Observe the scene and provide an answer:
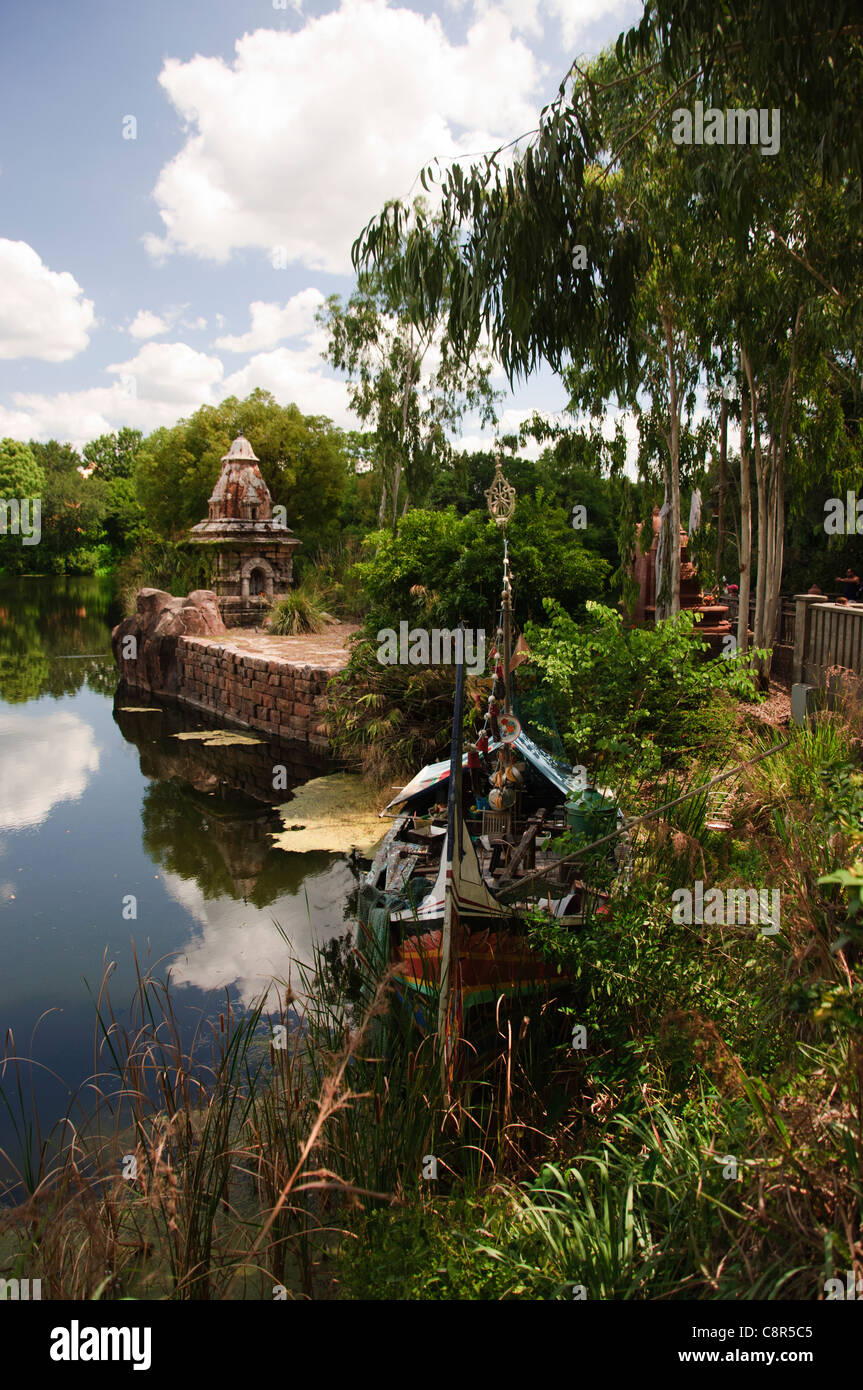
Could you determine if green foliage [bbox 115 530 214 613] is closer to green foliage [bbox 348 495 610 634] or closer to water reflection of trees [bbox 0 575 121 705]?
water reflection of trees [bbox 0 575 121 705]

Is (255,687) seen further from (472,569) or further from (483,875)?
(483,875)

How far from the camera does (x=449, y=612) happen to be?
11.2m

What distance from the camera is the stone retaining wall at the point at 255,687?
14.4 m

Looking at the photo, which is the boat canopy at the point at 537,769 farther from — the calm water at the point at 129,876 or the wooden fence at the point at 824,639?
the wooden fence at the point at 824,639

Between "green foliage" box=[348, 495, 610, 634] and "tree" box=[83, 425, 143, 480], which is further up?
"tree" box=[83, 425, 143, 480]

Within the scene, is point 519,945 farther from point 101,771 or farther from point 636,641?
point 101,771

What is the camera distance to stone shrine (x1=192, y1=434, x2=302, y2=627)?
22531 millimetres

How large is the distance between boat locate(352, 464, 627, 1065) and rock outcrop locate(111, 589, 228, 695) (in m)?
14.3

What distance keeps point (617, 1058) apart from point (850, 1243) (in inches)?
75.6

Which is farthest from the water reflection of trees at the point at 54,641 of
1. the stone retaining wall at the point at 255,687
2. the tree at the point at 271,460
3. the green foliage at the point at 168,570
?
the tree at the point at 271,460

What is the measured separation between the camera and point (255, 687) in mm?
16078

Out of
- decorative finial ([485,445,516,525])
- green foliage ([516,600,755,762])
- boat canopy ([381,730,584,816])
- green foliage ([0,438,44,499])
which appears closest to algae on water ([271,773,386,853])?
boat canopy ([381,730,584,816])

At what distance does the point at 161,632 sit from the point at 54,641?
26.2ft
